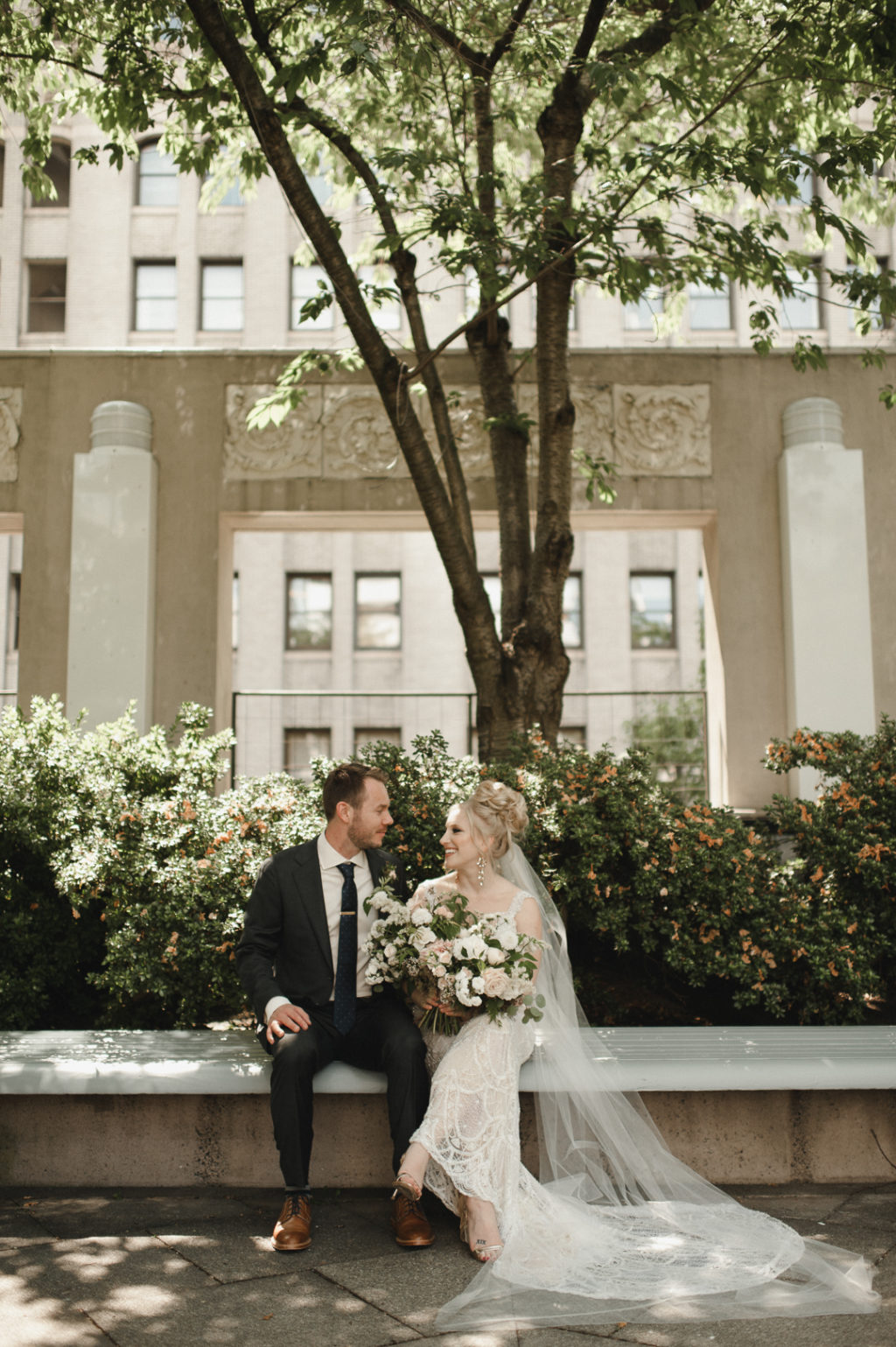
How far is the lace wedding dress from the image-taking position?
3.83 metres

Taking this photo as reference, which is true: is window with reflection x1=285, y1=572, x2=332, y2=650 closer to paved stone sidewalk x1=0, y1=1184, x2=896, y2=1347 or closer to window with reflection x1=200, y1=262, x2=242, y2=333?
window with reflection x1=200, y1=262, x2=242, y2=333

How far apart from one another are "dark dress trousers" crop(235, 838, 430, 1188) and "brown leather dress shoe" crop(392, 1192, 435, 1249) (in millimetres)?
229

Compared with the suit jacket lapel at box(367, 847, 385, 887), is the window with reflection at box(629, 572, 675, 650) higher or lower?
higher

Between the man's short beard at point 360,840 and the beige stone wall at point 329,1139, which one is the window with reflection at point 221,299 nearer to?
the man's short beard at point 360,840

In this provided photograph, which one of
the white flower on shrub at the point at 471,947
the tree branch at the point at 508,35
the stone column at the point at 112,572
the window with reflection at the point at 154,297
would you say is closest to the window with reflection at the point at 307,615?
the window with reflection at the point at 154,297

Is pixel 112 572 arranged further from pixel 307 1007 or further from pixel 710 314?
pixel 710 314

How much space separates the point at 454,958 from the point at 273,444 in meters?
7.81

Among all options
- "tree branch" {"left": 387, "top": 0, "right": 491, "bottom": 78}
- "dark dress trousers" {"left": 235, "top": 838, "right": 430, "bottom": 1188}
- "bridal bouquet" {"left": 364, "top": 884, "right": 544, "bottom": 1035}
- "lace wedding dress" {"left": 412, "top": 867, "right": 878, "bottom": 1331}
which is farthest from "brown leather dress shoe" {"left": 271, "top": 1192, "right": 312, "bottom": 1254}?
"tree branch" {"left": 387, "top": 0, "right": 491, "bottom": 78}

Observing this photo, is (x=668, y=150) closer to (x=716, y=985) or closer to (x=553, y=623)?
(x=553, y=623)

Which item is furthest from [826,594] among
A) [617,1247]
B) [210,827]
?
[617,1247]

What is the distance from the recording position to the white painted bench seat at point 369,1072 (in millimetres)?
4922

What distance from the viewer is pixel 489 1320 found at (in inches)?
146

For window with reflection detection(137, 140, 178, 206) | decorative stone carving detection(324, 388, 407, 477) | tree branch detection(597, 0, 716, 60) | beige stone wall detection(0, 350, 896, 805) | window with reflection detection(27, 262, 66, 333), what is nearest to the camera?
tree branch detection(597, 0, 716, 60)

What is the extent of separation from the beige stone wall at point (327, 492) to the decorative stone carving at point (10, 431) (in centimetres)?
4
